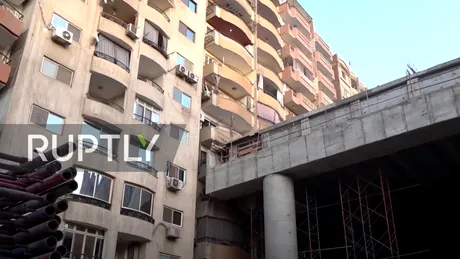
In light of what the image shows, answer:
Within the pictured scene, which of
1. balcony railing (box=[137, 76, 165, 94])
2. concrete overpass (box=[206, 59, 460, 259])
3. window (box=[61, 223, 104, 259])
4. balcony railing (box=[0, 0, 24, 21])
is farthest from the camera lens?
balcony railing (box=[137, 76, 165, 94])

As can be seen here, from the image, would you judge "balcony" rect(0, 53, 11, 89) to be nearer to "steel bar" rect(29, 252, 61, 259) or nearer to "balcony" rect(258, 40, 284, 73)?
"steel bar" rect(29, 252, 61, 259)

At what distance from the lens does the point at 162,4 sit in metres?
27.8

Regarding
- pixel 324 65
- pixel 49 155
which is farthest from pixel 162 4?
pixel 324 65

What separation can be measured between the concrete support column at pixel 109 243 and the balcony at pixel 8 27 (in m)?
9.07

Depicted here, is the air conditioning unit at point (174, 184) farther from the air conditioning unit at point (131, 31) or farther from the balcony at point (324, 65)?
the balcony at point (324, 65)

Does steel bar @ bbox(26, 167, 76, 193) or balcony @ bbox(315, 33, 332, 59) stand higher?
balcony @ bbox(315, 33, 332, 59)

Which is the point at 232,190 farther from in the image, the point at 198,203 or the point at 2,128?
the point at 2,128

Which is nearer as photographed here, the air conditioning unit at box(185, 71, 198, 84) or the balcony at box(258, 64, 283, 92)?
the air conditioning unit at box(185, 71, 198, 84)

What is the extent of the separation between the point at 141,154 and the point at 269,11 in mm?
22404

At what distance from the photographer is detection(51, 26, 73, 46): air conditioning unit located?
2019cm

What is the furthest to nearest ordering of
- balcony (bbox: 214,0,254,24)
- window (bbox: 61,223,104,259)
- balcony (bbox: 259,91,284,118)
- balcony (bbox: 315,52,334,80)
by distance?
balcony (bbox: 315,52,334,80)
balcony (bbox: 214,0,254,24)
balcony (bbox: 259,91,284,118)
window (bbox: 61,223,104,259)

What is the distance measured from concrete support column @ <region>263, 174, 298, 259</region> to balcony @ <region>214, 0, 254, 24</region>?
17148mm

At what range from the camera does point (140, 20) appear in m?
24.9

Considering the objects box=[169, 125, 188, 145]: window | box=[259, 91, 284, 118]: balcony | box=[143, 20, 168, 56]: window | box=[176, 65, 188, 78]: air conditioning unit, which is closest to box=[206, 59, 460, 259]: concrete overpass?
box=[169, 125, 188, 145]: window
